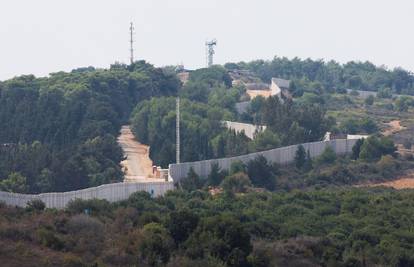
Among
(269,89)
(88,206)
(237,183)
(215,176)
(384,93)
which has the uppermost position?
(269,89)

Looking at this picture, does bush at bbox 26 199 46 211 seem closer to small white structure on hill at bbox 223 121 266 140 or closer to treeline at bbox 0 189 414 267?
treeline at bbox 0 189 414 267

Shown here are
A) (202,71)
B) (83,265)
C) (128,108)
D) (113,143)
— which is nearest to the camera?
(83,265)

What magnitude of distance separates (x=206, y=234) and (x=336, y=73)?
115 metres

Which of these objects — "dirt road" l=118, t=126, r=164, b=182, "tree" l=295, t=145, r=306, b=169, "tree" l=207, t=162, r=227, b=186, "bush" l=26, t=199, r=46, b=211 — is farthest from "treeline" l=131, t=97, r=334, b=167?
"bush" l=26, t=199, r=46, b=211

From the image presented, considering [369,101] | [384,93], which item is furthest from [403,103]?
[384,93]

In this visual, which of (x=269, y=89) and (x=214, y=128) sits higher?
(x=269, y=89)

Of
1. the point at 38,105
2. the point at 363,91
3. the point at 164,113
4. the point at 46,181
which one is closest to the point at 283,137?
the point at 164,113

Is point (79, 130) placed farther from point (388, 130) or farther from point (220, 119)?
point (388, 130)

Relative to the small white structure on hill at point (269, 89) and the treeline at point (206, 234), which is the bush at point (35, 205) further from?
the small white structure on hill at point (269, 89)

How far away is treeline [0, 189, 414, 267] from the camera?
A: 39.1m

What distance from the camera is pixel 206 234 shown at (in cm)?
4128

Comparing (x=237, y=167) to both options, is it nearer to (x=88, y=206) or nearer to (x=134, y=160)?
(x=134, y=160)

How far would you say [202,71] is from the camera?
12588cm

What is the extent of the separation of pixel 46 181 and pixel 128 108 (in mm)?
34017
